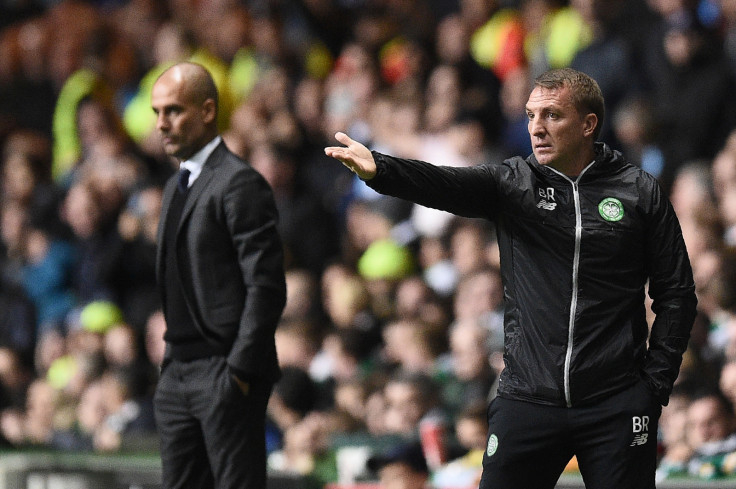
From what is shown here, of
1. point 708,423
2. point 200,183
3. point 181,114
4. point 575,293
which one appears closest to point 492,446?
point 575,293

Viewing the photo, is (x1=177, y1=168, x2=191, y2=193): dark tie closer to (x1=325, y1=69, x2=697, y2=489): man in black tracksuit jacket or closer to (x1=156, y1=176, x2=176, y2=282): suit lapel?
(x1=156, y1=176, x2=176, y2=282): suit lapel

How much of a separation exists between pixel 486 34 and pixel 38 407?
523cm

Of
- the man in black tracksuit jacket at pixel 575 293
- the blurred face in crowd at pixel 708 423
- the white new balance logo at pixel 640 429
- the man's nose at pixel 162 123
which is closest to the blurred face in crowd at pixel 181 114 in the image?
the man's nose at pixel 162 123

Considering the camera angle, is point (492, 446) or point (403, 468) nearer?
point (492, 446)

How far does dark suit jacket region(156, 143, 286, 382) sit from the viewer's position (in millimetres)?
5520

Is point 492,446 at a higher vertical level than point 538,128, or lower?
lower

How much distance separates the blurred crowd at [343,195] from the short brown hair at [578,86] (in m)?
2.59

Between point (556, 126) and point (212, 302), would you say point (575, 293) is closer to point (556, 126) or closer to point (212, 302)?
point (556, 126)

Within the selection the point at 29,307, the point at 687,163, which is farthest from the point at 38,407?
the point at 687,163

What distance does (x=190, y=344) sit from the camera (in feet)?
18.6

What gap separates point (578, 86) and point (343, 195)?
7072 mm

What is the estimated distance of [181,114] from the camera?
577 centimetres

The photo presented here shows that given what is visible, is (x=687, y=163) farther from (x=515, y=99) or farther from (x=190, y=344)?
(x=190, y=344)

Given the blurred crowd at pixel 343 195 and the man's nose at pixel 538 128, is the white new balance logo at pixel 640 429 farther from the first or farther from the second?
the blurred crowd at pixel 343 195
